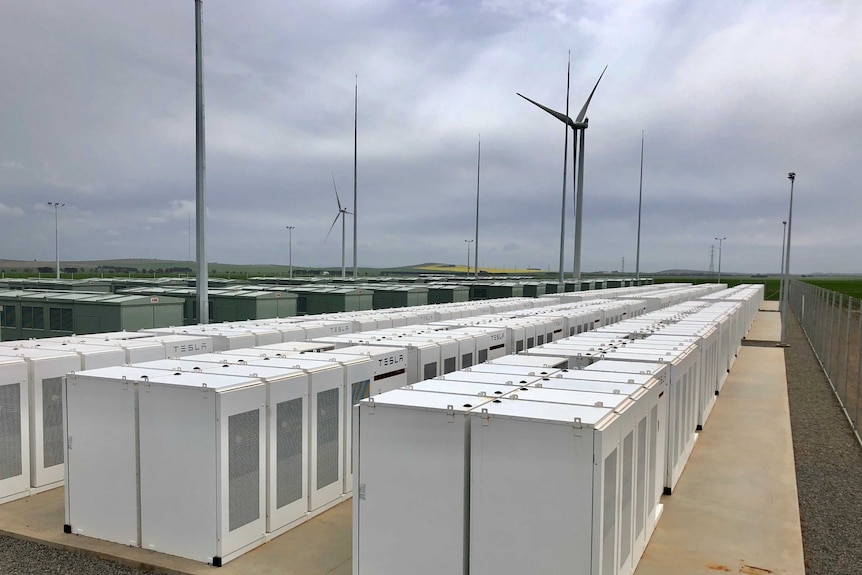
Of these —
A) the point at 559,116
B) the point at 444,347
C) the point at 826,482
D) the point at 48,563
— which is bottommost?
the point at 826,482

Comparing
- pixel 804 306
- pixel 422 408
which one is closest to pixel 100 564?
pixel 422 408

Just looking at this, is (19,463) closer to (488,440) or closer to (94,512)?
(94,512)

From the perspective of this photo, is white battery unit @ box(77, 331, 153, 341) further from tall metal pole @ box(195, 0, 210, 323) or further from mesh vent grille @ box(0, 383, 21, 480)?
tall metal pole @ box(195, 0, 210, 323)

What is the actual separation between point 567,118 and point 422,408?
154 ft

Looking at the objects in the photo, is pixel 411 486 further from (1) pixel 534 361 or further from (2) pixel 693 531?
(2) pixel 693 531

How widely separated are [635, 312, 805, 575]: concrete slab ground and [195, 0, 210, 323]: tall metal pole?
12625 millimetres

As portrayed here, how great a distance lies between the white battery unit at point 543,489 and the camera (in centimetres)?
527

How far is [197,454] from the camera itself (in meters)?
7.18

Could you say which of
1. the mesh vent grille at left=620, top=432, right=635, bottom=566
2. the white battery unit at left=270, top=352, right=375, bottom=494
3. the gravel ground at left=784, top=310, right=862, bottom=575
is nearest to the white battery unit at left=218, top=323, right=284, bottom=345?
the white battery unit at left=270, top=352, right=375, bottom=494

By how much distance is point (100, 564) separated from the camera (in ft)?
24.0

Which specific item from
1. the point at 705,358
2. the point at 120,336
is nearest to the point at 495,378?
the point at 705,358

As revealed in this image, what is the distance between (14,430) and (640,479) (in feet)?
27.7

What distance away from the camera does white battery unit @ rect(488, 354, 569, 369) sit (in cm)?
915

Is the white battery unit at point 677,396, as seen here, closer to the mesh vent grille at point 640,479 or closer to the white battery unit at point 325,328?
the mesh vent grille at point 640,479
